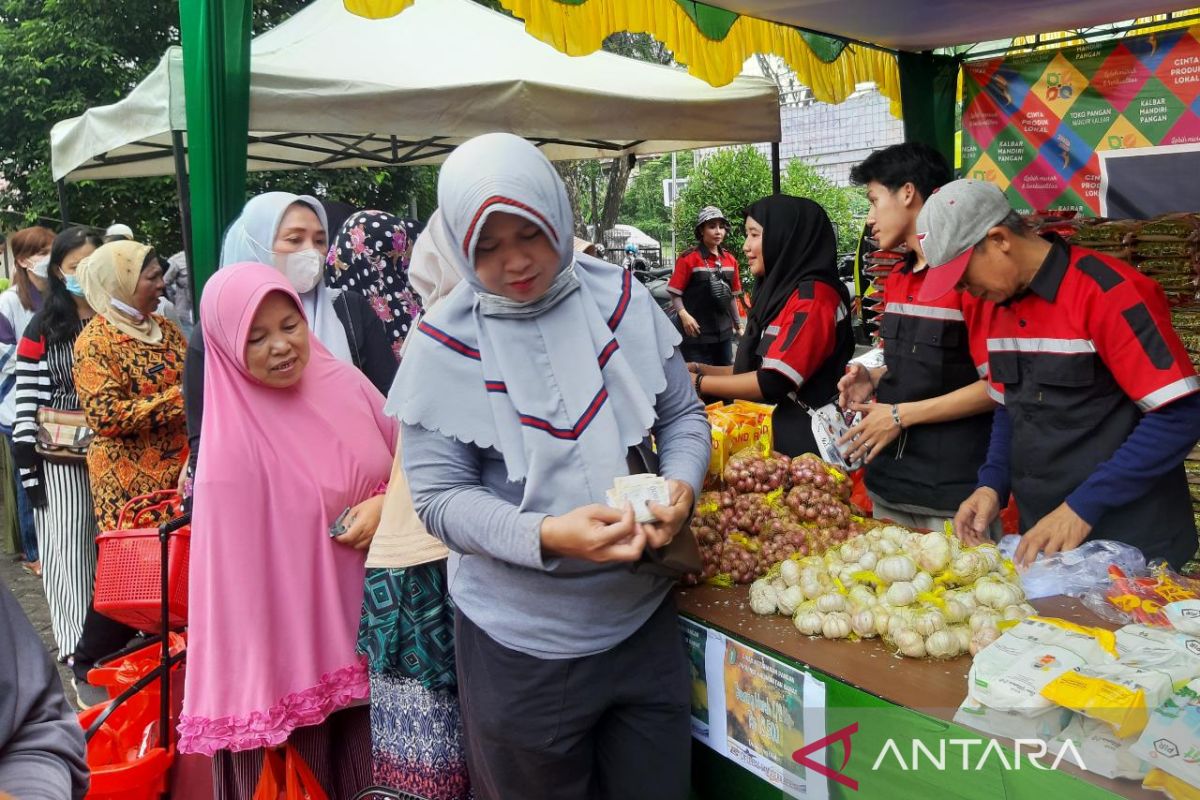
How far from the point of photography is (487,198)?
1.43m

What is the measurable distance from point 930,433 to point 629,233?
2820 cm

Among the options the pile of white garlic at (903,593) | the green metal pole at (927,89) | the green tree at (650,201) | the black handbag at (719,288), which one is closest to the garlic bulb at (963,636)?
the pile of white garlic at (903,593)

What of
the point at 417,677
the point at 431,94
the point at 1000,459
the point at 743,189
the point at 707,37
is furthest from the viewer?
the point at 743,189

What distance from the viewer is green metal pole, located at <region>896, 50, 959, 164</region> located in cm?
526

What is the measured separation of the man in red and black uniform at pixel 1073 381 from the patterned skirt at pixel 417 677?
135 centimetres

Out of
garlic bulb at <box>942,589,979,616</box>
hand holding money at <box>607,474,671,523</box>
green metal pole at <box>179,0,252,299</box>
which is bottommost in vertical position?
garlic bulb at <box>942,589,979,616</box>

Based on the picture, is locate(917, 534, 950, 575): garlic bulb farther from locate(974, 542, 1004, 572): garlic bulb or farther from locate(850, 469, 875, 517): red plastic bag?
locate(850, 469, 875, 517): red plastic bag

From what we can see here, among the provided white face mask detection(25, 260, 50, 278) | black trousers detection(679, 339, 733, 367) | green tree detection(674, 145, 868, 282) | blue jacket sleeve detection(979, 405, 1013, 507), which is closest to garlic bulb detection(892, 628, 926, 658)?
blue jacket sleeve detection(979, 405, 1013, 507)

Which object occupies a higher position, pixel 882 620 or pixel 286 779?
pixel 882 620

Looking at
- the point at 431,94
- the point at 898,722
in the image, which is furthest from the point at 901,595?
the point at 431,94

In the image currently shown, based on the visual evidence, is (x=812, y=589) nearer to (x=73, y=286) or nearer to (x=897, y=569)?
(x=897, y=569)

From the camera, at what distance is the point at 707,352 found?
8.31m

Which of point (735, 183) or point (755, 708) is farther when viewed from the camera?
point (735, 183)

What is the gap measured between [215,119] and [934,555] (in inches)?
112
